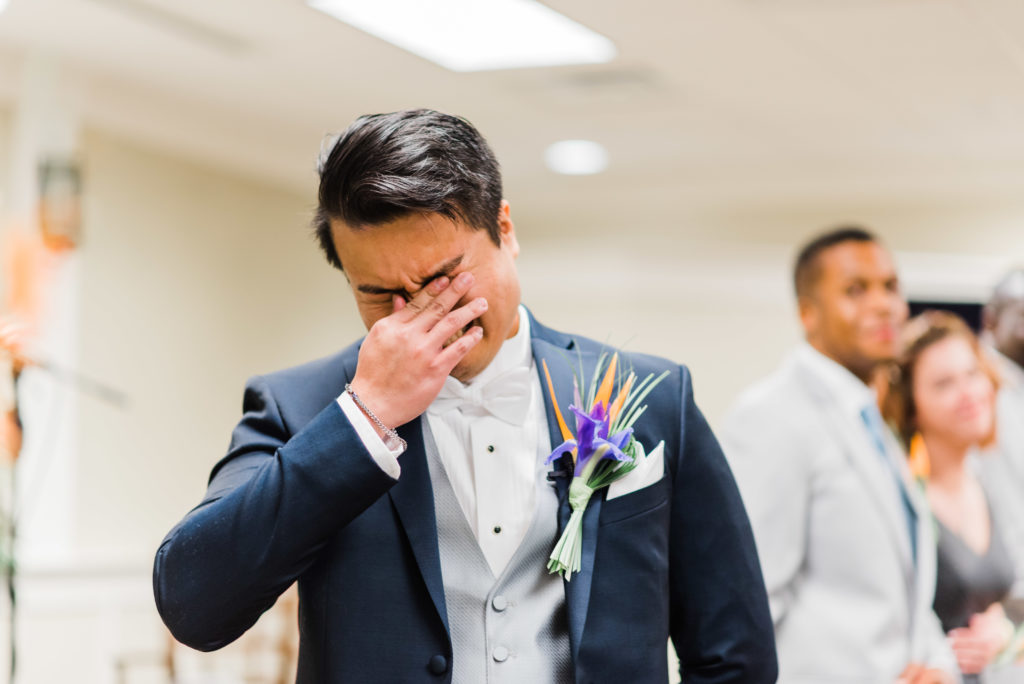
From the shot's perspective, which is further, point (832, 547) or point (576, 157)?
point (576, 157)

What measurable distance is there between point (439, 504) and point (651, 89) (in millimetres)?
5302

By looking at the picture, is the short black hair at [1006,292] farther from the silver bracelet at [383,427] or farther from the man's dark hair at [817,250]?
the silver bracelet at [383,427]

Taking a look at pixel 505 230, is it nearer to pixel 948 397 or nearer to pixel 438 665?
pixel 438 665

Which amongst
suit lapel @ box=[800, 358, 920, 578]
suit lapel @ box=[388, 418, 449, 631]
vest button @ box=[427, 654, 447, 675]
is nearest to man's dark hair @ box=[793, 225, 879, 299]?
suit lapel @ box=[800, 358, 920, 578]

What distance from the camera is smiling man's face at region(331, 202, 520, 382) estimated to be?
4.89 ft

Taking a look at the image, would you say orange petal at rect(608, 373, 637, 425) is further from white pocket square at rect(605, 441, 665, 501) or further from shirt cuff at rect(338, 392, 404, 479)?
shirt cuff at rect(338, 392, 404, 479)

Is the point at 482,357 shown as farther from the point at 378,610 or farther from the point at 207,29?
the point at 207,29

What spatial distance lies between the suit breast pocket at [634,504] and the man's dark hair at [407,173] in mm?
363

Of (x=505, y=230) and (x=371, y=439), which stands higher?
(x=505, y=230)

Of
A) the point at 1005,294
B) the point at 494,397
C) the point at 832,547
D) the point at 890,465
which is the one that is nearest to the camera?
the point at 494,397

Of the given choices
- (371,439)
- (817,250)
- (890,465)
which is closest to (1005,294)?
(817,250)

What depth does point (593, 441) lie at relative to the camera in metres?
1.55

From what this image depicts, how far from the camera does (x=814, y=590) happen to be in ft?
11.1

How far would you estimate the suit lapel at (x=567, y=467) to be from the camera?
151 cm
